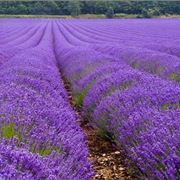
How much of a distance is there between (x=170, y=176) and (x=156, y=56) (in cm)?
620

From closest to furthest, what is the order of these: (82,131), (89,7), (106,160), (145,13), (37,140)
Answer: (37,140)
(82,131)
(106,160)
(145,13)
(89,7)

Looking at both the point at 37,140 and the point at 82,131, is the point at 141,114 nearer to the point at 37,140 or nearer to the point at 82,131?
the point at 82,131

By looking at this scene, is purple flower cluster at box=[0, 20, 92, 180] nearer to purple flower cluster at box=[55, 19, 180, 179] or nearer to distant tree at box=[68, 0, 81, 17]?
purple flower cluster at box=[55, 19, 180, 179]

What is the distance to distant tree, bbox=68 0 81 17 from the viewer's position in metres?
56.8

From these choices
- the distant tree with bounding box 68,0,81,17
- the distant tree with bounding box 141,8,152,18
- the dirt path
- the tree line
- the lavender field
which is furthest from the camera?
the distant tree with bounding box 68,0,81,17

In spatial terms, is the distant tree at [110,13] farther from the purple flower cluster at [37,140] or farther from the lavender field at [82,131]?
the purple flower cluster at [37,140]

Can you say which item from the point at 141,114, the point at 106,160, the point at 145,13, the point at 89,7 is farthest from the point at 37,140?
the point at 89,7

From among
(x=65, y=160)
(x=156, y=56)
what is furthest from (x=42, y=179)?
(x=156, y=56)

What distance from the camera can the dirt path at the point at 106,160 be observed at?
11.8 ft

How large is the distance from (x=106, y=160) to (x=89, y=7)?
189ft

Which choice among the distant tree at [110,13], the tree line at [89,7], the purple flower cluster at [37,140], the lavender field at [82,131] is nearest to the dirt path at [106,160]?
the lavender field at [82,131]

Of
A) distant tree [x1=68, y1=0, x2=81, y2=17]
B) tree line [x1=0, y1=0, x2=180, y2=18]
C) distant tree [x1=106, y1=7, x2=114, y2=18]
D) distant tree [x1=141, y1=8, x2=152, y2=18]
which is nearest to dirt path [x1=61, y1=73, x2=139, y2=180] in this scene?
distant tree [x1=141, y1=8, x2=152, y2=18]

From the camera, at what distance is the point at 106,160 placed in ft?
13.3

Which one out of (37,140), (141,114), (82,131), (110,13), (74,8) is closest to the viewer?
(37,140)
